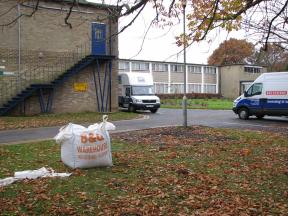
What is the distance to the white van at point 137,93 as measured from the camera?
31.4 meters

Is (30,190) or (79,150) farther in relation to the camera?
(79,150)

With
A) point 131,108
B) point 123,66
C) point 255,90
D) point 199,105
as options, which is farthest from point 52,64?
point 123,66

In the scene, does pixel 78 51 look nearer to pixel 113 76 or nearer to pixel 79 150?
pixel 113 76

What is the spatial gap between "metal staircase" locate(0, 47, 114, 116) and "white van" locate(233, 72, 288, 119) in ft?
31.4

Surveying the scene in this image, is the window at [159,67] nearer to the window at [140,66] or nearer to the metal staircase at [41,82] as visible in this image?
the window at [140,66]

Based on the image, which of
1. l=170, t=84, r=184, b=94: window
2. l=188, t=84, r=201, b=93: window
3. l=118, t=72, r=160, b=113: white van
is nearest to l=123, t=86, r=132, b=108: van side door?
l=118, t=72, r=160, b=113: white van

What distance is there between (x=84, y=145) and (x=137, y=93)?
23939 millimetres

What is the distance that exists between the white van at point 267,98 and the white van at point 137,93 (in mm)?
8844

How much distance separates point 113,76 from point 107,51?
72.5 inches

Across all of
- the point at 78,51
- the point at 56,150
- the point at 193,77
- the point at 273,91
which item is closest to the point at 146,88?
the point at 78,51

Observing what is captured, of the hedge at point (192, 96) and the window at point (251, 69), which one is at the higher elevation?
the window at point (251, 69)

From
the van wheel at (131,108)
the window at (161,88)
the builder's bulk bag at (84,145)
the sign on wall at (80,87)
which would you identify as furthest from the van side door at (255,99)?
the window at (161,88)

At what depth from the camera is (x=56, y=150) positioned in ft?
37.5

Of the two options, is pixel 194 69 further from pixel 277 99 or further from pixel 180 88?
pixel 277 99
